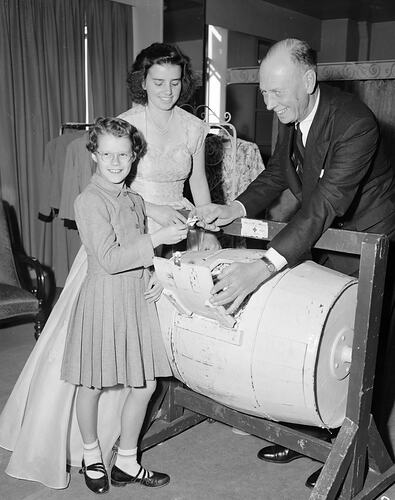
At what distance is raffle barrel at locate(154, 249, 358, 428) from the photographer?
1.91m

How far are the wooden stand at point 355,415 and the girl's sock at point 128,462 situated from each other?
1.06 feet

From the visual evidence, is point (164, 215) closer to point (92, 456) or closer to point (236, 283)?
point (236, 283)

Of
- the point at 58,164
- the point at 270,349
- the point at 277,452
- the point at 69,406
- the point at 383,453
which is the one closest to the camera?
the point at 270,349

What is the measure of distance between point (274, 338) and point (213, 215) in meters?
0.60

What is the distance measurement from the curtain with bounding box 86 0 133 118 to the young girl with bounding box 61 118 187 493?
3.47 metres

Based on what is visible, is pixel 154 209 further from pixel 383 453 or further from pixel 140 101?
pixel 383 453

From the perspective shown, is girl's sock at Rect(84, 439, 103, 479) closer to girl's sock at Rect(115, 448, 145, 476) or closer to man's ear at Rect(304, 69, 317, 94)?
girl's sock at Rect(115, 448, 145, 476)

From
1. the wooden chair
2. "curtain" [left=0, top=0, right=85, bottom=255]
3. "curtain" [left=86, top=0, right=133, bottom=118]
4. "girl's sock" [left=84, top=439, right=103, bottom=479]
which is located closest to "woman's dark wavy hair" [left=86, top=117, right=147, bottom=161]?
"girl's sock" [left=84, top=439, right=103, bottom=479]

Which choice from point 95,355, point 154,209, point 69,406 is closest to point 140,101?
point 154,209

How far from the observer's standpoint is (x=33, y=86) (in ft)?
16.3

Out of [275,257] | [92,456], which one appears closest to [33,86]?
[92,456]

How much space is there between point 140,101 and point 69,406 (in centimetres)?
131

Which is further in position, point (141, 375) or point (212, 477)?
point (212, 477)

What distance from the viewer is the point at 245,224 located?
2.30m
